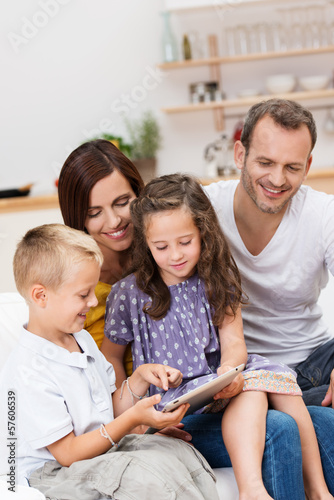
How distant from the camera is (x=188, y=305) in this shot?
1.66 meters

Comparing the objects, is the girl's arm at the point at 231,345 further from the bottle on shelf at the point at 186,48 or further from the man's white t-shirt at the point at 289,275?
the bottle on shelf at the point at 186,48

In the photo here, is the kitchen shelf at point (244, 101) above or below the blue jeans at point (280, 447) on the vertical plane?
above

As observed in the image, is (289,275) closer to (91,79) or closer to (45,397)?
(45,397)

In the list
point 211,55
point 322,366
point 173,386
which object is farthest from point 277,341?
point 211,55

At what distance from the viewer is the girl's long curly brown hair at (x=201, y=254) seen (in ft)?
5.34

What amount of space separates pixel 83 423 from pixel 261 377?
448 mm

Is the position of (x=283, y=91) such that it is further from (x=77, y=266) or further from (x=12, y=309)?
(x=77, y=266)

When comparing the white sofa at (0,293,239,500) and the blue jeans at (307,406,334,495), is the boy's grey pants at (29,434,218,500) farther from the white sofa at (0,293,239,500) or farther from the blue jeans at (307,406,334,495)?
the blue jeans at (307,406,334,495)

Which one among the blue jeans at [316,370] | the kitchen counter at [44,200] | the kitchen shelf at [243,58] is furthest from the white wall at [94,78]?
the blue jeans at [316,370]

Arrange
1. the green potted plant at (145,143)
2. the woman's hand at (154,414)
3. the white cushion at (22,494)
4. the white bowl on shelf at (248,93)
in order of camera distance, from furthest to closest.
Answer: the green potted plant at (145,143), the white bowl on shelf at (248,93), the woman's hand at (154,414), the white cushion at (22,494)

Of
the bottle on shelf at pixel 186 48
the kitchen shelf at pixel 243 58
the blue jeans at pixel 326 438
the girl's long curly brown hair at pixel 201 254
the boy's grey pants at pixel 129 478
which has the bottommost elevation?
the blue jeans at pixel 326 438

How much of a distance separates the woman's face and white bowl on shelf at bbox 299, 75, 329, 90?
9.29 feet

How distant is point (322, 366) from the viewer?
1828mm

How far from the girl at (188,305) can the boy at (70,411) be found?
7.5 inches
